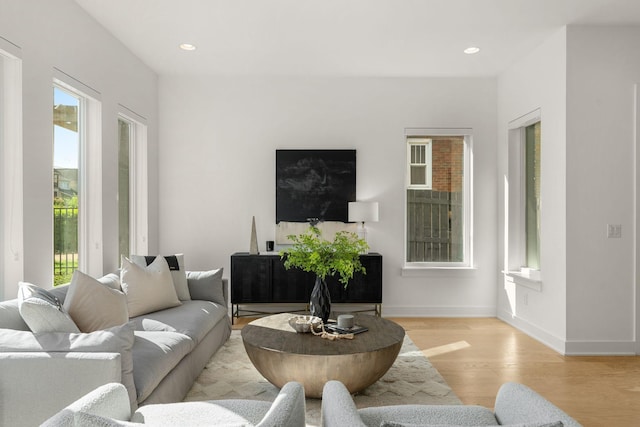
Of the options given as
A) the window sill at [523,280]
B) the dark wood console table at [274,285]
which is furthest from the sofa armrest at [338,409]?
the dark wood console table at [274,285]

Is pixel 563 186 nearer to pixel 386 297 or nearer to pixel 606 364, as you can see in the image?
pixel 606 364

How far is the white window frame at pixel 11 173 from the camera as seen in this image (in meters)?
3.12

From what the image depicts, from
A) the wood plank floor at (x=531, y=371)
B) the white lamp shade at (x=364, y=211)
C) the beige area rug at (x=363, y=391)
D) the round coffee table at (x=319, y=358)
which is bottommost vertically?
the wood plank floor at (x=531, y=371)

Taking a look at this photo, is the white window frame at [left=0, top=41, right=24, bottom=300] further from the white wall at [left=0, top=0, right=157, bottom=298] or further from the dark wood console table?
the dark wood console table

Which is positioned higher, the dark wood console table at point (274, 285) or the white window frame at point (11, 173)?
the white window frame at point (11, 173)

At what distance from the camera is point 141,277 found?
3893 mm

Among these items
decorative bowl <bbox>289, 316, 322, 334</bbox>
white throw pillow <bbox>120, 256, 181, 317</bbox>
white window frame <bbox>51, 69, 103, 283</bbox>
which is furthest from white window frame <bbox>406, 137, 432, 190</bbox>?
white window frame <bbox>51, 69, 103, 283</bbox>

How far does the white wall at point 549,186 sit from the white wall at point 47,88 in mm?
4009

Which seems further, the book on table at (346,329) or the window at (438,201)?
the window at (438,201)

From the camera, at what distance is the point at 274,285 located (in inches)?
216

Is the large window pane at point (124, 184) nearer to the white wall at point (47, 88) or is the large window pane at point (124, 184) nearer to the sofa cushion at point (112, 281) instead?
the white wall at point (47, 88)

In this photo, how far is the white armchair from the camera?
120 cm

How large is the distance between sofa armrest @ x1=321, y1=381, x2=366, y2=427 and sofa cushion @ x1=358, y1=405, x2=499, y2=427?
0.12m

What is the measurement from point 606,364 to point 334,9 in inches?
142
